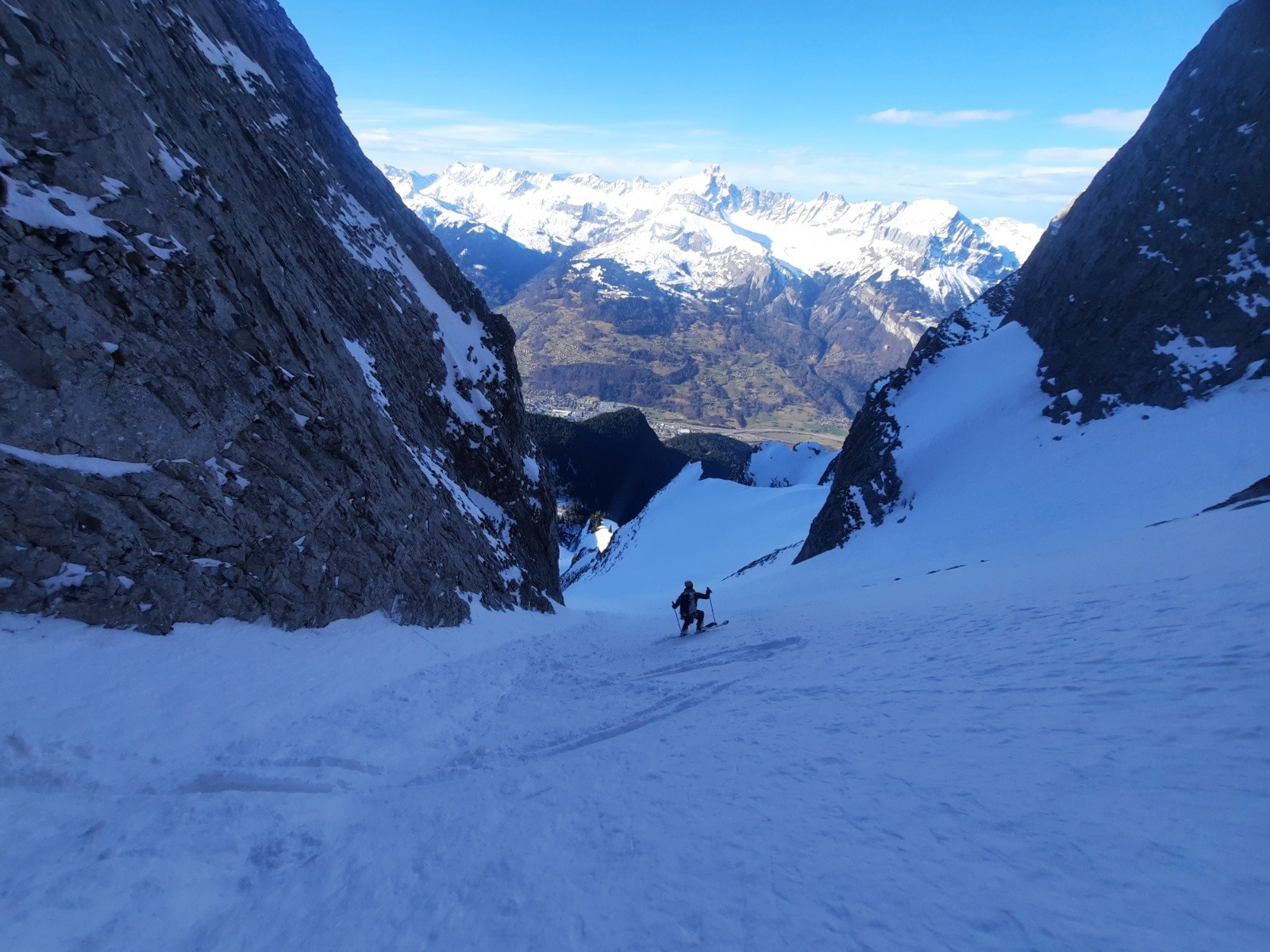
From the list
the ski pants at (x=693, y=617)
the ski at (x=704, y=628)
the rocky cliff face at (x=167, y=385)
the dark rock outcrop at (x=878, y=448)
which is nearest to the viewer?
the rocky cliff face at (x=167, y=385)

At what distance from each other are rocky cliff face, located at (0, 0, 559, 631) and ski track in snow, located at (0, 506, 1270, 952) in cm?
107

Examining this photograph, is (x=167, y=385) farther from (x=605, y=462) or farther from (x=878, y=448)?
(x=605, y=462)

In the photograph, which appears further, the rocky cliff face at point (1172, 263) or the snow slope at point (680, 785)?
the rocky cliff face at point (1172, 263)

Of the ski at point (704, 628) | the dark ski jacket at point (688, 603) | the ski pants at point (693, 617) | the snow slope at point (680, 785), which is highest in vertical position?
the snow slope at point (680, 785)

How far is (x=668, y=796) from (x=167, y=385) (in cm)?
979

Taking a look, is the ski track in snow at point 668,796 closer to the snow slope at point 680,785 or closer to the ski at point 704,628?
the snow slope at point 680,785

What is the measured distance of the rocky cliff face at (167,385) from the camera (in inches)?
322

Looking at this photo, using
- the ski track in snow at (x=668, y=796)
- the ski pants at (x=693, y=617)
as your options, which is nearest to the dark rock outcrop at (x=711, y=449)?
the ski pants at (x=693, y=617)

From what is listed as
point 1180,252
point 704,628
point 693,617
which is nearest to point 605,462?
point 1180,252

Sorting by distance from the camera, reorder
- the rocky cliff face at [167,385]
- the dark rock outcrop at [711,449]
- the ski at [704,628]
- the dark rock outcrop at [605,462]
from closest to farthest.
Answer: the rocky cliff face at [167,385], the ski at [704,628], the dark rock outcrop at [605,462], the dark rock outcrop at [711,449]

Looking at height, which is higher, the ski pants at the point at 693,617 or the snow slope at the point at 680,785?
the snow slope at the point at 680,785

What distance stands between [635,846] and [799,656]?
7797 mm

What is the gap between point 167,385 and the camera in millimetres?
9867

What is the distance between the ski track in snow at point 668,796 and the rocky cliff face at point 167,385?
107 centimetres
